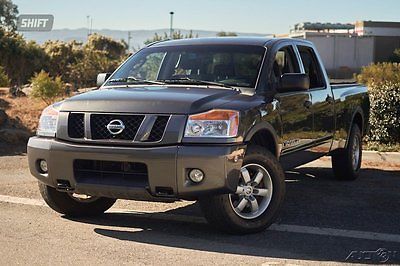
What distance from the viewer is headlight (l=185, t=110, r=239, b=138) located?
5367 millimetres

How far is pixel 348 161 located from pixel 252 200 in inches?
129

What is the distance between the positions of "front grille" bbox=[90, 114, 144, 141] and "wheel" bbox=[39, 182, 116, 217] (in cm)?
100

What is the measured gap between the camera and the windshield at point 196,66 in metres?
6.54

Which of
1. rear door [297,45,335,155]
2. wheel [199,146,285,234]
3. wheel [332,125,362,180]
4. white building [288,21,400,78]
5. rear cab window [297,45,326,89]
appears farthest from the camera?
white building [288,21,400,78]

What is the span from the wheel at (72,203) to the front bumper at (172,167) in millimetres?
801

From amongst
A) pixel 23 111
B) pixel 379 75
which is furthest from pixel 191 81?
pixel 379 75

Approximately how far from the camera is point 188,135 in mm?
5352

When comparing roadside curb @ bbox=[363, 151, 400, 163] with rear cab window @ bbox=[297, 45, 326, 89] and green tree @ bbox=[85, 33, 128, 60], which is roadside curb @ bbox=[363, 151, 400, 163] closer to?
rear cab window @ bbox=[297, 45, 326, 89]

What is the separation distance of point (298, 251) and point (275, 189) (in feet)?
2.61

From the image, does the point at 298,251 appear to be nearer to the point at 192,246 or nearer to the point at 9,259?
the point at 192,246

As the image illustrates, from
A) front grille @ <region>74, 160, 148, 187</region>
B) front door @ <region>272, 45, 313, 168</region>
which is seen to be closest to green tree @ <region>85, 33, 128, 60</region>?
front door @ <region>272, 45, 313, 168</region>

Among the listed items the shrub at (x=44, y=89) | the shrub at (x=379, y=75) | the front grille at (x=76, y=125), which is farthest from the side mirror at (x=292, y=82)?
the shrub at (x=44, y=89)

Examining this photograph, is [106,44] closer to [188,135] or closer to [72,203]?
[72,203]

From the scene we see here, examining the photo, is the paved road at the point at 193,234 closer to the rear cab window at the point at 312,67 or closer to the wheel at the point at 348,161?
the wheel at the point at 348,161
